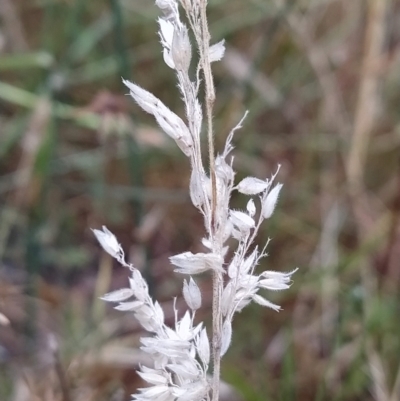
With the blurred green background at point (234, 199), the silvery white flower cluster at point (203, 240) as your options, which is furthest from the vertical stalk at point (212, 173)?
the blurred green background at point (234, 199)

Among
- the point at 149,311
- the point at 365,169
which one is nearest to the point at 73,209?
the point at 365,169

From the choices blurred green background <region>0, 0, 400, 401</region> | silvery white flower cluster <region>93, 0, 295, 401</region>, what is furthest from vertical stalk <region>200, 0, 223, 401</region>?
blurred green background <region>0, 0, 400, 401</region>

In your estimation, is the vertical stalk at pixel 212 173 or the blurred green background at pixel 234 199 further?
the blurred green background at pixel 234 199

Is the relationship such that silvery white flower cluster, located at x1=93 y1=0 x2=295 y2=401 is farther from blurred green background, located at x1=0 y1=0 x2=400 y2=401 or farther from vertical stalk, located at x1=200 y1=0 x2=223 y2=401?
blurred green background, located at x1=0 y1=0 x2=400 y2=401

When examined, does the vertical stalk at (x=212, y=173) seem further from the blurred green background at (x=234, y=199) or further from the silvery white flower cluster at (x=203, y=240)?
the blurred green background at (x=234, y=199)

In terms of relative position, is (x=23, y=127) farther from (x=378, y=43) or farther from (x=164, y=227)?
(x=378, y=43)

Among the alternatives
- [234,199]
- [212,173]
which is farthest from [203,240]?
[234,199]
